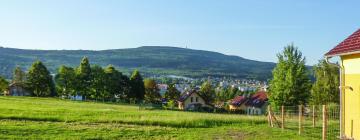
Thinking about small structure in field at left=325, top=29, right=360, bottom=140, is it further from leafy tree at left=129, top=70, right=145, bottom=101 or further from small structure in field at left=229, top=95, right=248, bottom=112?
leafy tree at left=129, top=70, right=145, bottom=101

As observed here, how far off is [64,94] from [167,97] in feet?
91.3

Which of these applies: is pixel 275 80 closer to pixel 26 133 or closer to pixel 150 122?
→ pixel 150 122

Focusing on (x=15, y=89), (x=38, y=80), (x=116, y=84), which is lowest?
(x=15, y=89)

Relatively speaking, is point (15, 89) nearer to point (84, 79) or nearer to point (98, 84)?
point (84, 79)

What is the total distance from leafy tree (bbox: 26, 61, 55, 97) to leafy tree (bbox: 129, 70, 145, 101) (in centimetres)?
1735

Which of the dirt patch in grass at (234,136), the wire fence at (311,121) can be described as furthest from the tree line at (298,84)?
the dirt patch in grass at (234,136)

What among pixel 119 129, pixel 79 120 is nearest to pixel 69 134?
pixel 119 129

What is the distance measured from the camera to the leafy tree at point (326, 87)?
49306 millimetres

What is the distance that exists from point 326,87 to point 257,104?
3992 centimetres

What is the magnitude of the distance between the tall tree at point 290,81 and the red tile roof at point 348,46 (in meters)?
31.8

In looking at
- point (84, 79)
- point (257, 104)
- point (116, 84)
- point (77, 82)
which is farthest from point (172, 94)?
point (77, 82)

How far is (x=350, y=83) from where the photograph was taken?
16797mm

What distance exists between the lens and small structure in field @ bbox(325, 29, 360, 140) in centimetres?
1622

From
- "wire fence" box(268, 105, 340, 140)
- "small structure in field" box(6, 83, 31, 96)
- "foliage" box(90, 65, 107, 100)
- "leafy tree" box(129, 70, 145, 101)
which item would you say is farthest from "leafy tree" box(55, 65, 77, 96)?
"wire fence" box(268, 105, 340, 140)
